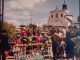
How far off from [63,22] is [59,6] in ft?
0.64

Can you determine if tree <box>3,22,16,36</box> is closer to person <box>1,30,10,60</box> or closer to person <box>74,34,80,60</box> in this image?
person <box>1,30,10,60</box>

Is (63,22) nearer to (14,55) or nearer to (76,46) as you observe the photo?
(76,46)

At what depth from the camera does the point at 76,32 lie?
316 centimetres

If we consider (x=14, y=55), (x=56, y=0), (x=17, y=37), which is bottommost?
(x=14, y=55)

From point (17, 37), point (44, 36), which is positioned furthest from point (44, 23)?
point (17, 37)

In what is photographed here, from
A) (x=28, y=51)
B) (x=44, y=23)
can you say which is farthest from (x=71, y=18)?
(x=28, y=51)

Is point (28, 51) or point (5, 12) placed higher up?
point (5, 12)

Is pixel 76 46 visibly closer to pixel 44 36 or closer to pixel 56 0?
pixel 44 36

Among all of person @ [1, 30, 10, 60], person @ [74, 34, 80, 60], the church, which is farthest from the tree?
person @ [74, 34, 80, 60]

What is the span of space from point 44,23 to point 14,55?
505 mm

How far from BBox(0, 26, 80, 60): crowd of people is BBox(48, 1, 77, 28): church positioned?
7 cm

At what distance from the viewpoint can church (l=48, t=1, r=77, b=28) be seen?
308 cm

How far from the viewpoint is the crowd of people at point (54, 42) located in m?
3.14

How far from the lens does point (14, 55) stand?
10.2 ft
